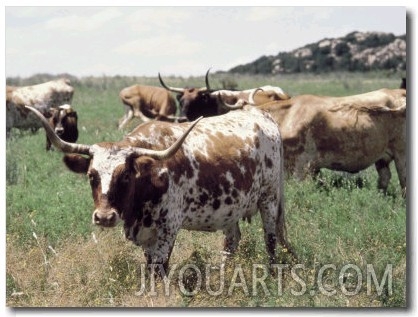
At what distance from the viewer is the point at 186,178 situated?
20.2 feet

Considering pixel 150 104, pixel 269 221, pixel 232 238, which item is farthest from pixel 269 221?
pixel 150 104

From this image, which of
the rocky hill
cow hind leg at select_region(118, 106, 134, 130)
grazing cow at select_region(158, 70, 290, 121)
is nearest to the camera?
the rocky hill

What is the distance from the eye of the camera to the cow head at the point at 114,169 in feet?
18.6

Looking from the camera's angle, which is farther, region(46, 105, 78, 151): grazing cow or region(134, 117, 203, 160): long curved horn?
region(46, 105, 78, 151): grazing cow

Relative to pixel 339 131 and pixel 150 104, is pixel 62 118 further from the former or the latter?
pixel 150 104

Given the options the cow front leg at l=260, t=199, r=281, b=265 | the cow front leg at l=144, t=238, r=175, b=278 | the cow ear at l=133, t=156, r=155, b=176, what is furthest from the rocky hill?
the cow front leg at l=144, t=238, r=175, b=278

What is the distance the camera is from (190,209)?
6238mm

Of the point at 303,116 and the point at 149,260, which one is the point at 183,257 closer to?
the point at 149,260

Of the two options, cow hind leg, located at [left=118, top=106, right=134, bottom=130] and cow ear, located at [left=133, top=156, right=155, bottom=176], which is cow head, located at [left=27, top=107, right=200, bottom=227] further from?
cow hind leg, located at [left=118, top=106, right=134, bottom=130]

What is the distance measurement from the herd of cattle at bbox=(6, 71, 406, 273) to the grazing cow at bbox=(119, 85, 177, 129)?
296 cm

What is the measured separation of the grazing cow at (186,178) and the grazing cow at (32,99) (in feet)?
5.04

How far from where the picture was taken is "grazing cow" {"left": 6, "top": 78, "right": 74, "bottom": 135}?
7.46 m

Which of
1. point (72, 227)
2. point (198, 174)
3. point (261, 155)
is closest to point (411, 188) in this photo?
point (261, 155)

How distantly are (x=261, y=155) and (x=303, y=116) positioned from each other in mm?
1972
